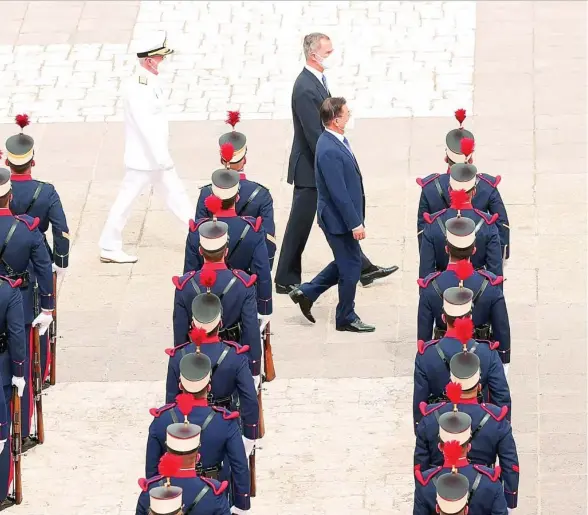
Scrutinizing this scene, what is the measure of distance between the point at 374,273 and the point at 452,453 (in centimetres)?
551

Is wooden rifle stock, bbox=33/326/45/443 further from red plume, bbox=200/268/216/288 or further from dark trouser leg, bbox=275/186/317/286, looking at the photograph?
dark trouser leg, bbox=275/186/317/286

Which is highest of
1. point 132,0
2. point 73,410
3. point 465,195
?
point 465,195

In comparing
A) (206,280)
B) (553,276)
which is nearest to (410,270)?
(553,276)

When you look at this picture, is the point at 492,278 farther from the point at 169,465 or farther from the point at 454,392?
the point at 169,465

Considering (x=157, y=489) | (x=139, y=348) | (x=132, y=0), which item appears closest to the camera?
(x=157, y=489)

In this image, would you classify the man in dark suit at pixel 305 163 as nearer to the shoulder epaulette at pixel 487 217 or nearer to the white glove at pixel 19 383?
the shoulder epaulette at pixel 487 217

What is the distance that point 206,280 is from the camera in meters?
12.3

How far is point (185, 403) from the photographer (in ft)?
36.7

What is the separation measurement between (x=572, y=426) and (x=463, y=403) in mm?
2685

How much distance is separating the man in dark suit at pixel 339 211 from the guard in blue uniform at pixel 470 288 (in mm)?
1871

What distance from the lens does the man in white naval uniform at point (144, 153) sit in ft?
52.9

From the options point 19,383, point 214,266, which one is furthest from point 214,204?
point 19,383

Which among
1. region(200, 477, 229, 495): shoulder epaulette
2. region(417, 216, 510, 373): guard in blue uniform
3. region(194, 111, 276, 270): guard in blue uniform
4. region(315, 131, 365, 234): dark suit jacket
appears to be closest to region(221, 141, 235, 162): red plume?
region(194, 111, 276, 270): guard in blue uniform

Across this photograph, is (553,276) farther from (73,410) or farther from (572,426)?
(73,410)
